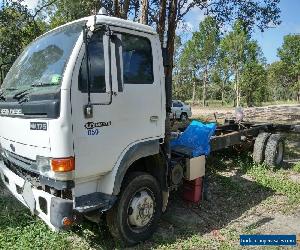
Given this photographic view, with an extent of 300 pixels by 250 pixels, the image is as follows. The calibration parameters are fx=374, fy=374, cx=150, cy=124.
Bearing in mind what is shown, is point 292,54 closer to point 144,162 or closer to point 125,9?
point 125,9

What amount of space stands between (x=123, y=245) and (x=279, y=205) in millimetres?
3088

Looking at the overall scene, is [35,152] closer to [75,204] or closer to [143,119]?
[75,204]

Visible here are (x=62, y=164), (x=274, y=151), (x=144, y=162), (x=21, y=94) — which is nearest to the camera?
(x=62, y=164)

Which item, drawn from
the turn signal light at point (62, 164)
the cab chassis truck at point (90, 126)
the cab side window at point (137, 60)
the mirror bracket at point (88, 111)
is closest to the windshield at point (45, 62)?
the cab chassis truck at point (90, 126)

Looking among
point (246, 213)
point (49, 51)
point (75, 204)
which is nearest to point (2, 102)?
point (49, 51)

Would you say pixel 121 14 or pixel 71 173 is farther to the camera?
pixel 121 14

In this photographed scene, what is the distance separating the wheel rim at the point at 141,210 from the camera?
4.86 meters

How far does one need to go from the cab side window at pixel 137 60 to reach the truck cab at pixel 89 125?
1 centimetres

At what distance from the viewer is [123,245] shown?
4836 mm

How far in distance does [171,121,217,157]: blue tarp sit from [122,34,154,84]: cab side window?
188cm

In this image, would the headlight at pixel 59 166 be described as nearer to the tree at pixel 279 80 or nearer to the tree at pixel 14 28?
the tree at pixel 14 28

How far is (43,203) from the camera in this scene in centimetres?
426

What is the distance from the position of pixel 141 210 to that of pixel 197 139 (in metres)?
2.14

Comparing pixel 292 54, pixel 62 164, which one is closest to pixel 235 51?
pixel 292 54
